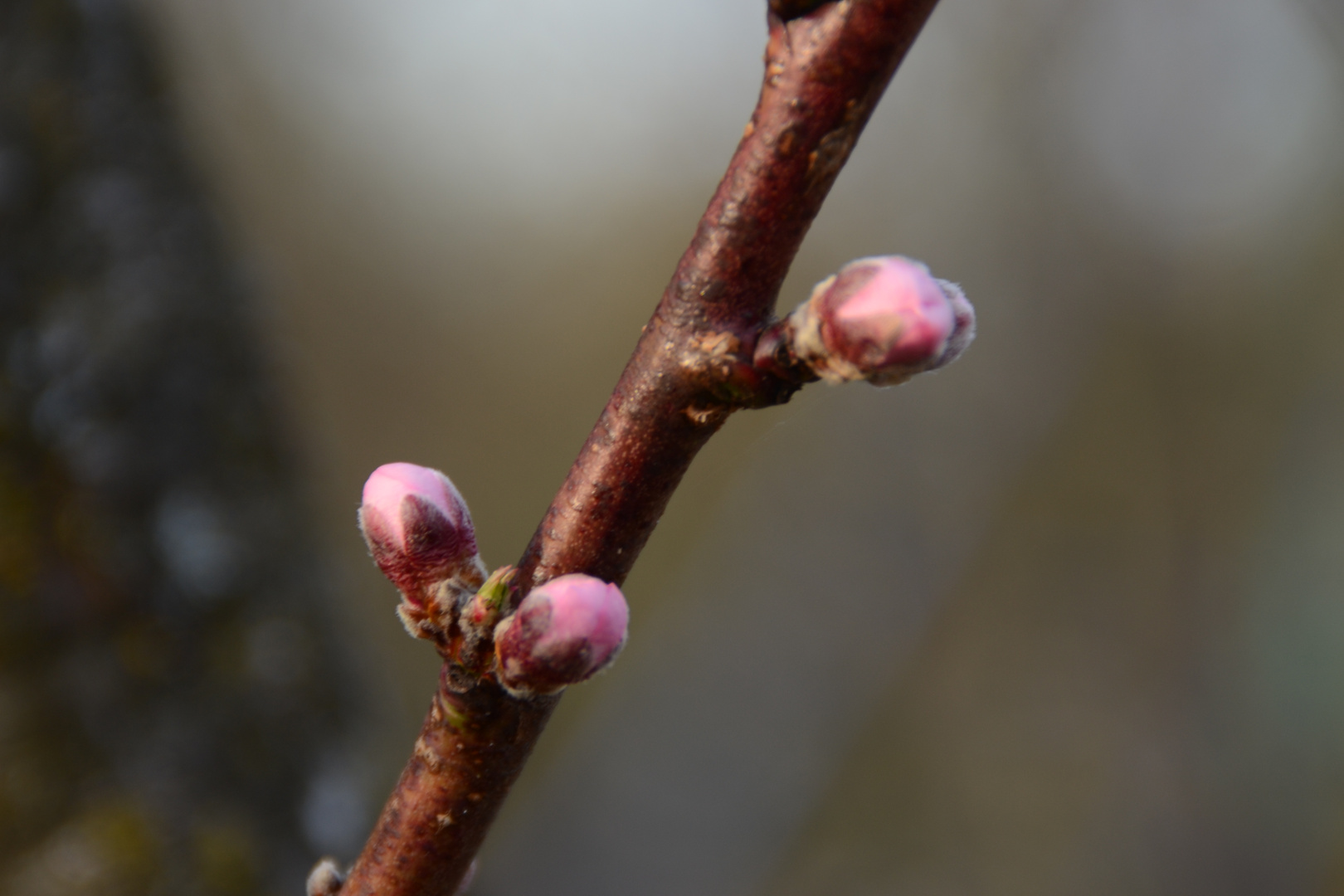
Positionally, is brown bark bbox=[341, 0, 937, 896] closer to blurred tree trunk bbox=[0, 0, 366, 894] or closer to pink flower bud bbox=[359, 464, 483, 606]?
pink flower bud bbox=[359, 464, 483, 606]

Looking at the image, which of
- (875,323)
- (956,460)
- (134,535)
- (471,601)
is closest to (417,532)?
(471,601)

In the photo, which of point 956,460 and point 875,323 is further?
point 956,460

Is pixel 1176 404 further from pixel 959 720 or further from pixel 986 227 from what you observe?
pixel 959 720

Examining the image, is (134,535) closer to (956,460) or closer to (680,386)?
(680,386)

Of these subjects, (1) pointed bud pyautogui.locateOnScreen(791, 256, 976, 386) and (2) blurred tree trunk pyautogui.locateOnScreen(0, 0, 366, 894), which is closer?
(1) pointed bud pyautogui.locateOnScreen(791, 256, 976, 386)

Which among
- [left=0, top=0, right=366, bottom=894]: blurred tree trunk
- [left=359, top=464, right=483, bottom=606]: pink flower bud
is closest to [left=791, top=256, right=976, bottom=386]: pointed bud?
[left=359, top=464, right=483, bottom=606]: pink flower bud

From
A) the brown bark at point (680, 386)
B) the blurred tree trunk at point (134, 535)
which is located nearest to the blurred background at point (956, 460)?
the blurred tree trunk at point (134, 535)
